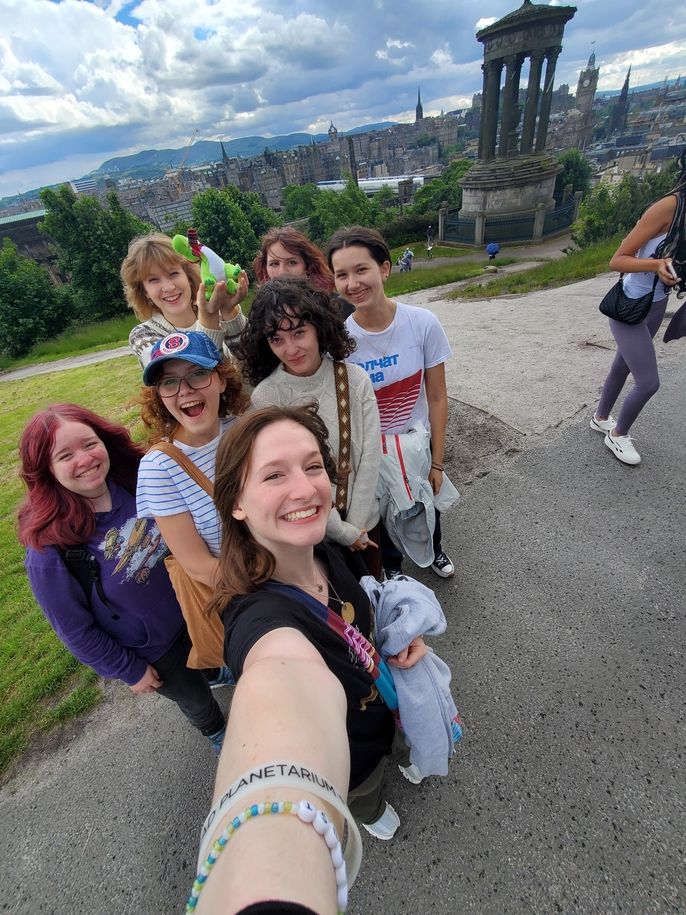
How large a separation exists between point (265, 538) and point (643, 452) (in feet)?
13.4

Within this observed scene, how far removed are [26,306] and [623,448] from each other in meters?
28.8

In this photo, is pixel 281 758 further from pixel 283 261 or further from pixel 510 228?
pixel 510 228

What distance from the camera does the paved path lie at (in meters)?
1.76

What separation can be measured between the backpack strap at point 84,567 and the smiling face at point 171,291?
5.98 feet

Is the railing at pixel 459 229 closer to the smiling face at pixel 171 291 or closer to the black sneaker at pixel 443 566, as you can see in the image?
the smiling face at pixel 171 291

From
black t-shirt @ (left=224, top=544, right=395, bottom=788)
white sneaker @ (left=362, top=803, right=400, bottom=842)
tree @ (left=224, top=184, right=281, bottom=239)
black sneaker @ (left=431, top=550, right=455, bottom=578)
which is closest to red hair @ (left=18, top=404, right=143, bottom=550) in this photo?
black t-shirt @ (left=224, top=544, right=395, bottom=788)

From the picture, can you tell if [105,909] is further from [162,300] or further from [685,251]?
[685,251]

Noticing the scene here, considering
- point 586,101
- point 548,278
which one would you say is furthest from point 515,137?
point 586,101

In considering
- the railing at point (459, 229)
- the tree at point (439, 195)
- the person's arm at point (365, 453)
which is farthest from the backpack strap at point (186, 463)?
the tree at point (439, 195)

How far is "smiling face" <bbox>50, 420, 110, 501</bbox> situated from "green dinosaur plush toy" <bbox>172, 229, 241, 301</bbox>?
1167mm

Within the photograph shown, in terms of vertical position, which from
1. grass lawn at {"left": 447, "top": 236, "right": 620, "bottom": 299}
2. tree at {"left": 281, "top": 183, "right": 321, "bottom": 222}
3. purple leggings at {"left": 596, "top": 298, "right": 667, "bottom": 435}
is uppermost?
purple leggings at {"left": 596, "top": 298, "right": 667, "bottom": 435}

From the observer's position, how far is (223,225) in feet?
109

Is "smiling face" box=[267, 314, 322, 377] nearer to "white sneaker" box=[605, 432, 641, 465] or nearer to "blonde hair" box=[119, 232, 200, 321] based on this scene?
"blonde hair" box=[119, 232, 200, 321]

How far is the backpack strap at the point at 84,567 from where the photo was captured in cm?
179
